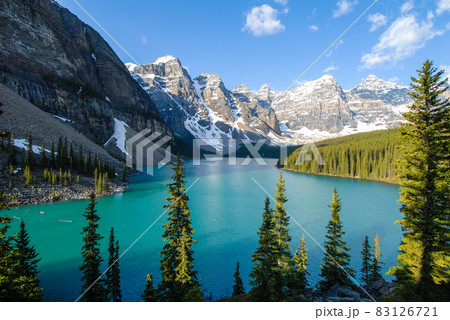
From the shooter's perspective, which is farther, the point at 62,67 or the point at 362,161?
the point at 62,67

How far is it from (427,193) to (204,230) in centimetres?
2392

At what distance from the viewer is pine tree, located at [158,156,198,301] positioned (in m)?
12.7

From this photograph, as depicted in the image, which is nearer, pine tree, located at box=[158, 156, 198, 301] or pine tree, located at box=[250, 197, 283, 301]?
pine tree, located at box=[250, 197, 283, 301]

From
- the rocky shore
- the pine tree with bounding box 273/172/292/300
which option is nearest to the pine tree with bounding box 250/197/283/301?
the pine tree with bounding box 273/172/292/300

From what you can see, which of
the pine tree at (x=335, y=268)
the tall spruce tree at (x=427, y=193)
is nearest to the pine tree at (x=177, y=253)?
the pine tree at (x=335, y=268)

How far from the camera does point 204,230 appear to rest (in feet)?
95.6

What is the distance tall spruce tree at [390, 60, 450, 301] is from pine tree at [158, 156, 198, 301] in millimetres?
10351

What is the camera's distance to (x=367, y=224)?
31156 millimetres

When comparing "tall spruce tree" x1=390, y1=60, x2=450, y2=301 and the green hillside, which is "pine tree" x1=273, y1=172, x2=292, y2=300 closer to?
"tall spruce tree" x1=390, y1=60, x2=450, y2=301

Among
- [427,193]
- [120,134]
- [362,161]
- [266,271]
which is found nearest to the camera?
[427,193]

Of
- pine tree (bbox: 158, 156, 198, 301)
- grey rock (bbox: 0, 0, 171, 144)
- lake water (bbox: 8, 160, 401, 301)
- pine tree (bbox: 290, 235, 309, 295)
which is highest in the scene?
grey rock (bbox: 0, 0, 171, 144)

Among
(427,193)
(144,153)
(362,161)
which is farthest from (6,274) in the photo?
(144,153)

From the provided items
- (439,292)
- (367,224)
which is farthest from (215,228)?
(439,292)

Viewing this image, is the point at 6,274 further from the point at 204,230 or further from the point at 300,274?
the point at 204,230
